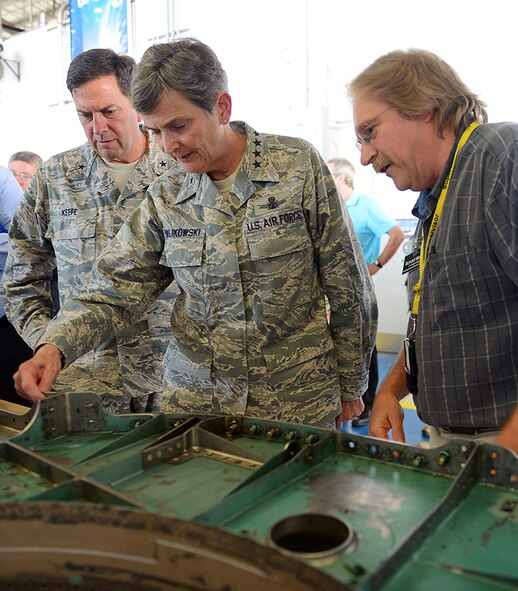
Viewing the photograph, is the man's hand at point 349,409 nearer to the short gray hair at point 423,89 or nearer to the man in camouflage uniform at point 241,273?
the man in camouflage uniform at point 241,273

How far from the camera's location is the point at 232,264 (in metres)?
1.76

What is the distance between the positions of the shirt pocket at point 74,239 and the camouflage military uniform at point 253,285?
335mm

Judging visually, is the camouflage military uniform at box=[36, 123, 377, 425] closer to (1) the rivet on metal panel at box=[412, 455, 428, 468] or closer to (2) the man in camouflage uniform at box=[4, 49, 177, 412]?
(2) the man in camouflage uniform at box=[4, 49, 177, 412]

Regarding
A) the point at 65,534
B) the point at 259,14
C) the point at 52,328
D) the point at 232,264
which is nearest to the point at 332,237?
the point at 232,264

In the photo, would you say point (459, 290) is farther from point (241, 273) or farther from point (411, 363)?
point (241, 273)

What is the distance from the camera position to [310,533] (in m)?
0.94

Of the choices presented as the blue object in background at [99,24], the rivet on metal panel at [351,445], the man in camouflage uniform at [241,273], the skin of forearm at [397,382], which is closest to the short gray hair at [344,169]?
the blue object in background at [99,24]

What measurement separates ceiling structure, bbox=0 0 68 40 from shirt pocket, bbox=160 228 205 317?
8.20m

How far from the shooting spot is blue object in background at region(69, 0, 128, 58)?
18.3ft

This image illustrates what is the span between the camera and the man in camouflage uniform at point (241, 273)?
A: 1.75 meters

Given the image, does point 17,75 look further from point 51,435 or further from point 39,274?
point 51,435

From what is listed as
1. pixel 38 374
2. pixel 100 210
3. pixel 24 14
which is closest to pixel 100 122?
pixel 100 210

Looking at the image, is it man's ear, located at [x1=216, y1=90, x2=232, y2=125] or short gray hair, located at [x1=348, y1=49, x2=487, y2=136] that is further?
man's ear, located at [x1=216, y1=90, x2=232, y2=125]

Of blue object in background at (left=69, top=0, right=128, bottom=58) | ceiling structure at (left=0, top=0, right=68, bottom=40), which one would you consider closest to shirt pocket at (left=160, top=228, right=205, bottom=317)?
blue object in background at (left=69, top=0, right=128, bottom=58)
